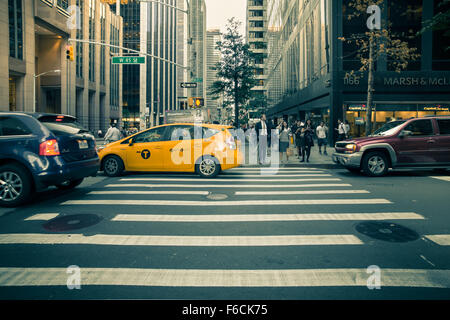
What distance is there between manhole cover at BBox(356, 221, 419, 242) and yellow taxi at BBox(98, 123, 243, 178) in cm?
571

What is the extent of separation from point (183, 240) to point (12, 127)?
4611 mm

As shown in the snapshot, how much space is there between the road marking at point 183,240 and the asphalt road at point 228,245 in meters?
0.01

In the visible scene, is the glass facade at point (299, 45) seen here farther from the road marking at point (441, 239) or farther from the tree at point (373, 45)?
the road marking at point (441, 239)

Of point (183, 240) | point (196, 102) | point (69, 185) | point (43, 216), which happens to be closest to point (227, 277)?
point (183, 240)

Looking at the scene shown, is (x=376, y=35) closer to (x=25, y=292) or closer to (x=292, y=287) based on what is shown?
(x=292, y=287)

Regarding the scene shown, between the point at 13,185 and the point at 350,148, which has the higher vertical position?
the point at 350,148

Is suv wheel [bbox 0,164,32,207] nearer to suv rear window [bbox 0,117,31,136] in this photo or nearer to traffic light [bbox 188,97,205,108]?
suv rear window [bbox 0,117,31,136]

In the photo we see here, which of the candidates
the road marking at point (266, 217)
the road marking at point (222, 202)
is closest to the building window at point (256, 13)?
the road marking at point (222, 202)

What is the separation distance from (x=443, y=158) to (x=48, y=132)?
11.1 m

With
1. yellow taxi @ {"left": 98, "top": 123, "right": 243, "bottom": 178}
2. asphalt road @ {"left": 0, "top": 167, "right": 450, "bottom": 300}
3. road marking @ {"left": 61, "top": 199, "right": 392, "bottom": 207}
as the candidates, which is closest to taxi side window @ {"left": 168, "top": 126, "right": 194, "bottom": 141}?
yellow taxi @ {"left": 98, "top": 123, "right": 243, "bottom": 178}

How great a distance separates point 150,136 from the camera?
10672 mm

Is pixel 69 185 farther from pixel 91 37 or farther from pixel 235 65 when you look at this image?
pixel 91 37

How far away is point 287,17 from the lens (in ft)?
148

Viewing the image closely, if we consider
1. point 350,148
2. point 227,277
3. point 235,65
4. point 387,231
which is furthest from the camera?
point 235,65
